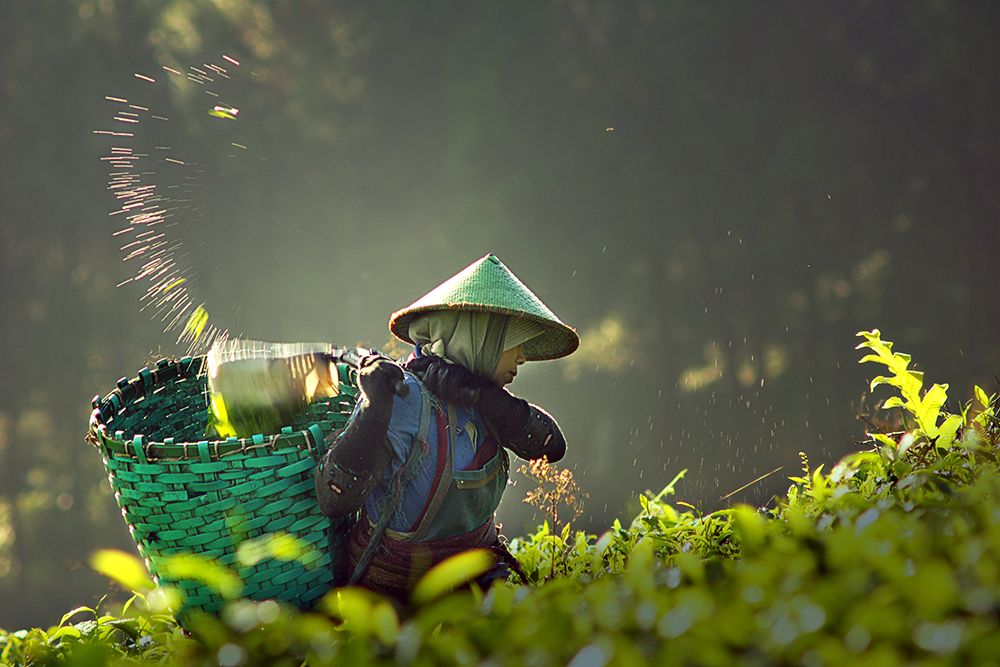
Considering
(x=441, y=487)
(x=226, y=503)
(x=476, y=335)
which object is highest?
(x=476, y=335)

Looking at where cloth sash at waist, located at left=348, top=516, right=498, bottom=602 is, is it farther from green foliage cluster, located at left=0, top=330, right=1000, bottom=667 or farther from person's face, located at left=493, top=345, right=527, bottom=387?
green foliage cluster, located at left=0, top=330, right=1000, bottom=667

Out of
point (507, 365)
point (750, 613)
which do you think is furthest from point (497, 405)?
point (750, 613)

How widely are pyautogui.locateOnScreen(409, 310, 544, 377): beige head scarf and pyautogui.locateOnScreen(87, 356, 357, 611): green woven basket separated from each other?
477 mm

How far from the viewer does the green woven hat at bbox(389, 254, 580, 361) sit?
2.60 m

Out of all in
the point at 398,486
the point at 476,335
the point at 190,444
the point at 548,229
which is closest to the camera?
the point at 190,444

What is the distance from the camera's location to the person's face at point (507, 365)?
2777 millimetres

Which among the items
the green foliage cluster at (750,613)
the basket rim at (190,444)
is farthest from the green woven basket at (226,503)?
the green foliage cluster at (750,613)

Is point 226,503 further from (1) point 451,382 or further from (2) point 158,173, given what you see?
(2) point 158,173

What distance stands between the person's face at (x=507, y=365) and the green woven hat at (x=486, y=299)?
0.11m

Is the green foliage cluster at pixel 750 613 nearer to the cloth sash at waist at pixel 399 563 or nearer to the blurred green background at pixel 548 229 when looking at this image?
the cloth sash at waist at pixel 399 563

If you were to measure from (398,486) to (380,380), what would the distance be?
33 centimetres

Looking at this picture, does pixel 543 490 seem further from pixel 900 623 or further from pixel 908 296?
pixel 908 296

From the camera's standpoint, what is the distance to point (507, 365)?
9.18 feet

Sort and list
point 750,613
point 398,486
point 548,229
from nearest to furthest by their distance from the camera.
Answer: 1. point 750,613
2. point 398,486
3. point 548,229
